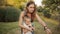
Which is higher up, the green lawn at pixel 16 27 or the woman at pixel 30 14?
the woman at pixel 30 14

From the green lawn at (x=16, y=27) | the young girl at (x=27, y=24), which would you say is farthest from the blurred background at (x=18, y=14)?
the young girl at (x=27, y=24)

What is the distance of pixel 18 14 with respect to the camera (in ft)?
9.50

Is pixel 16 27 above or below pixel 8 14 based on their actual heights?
below

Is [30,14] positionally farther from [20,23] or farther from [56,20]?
[56,20]

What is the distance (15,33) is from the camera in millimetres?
2922

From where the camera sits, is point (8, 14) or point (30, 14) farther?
point (8, 14)

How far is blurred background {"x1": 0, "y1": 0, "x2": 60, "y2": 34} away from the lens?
9.55ft

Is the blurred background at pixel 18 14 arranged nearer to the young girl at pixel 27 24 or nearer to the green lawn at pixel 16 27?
the green lawn at pixel 16 27

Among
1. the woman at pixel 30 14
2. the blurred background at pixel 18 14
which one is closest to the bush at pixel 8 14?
the blurred background at pixel 18 14

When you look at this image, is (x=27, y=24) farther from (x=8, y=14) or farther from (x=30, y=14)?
(x=8, y=14)

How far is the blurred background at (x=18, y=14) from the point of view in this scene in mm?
2912

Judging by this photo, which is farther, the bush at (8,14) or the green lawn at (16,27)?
the bush at (8,14)

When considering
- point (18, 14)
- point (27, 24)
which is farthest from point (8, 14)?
point (27, 24)

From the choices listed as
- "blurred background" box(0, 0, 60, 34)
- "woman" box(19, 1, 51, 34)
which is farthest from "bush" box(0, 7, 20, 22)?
"woman" box(19, 1, 51, 34)
